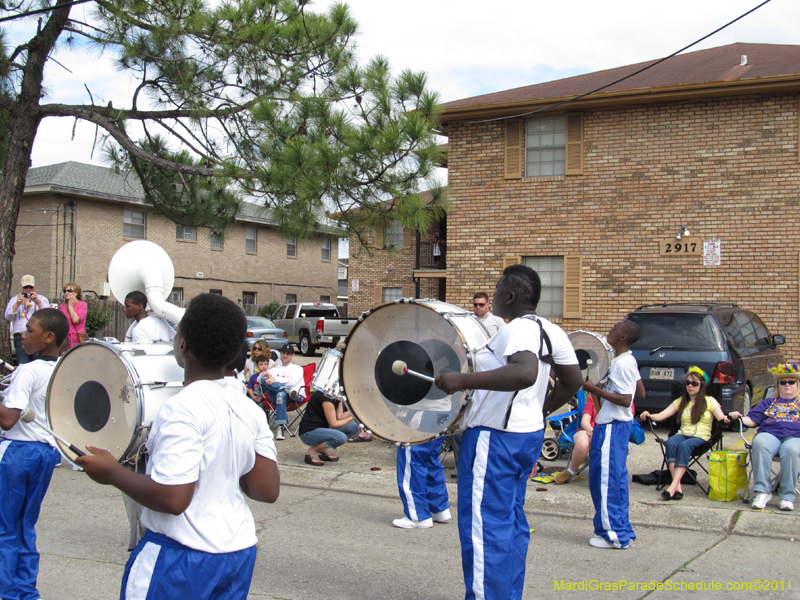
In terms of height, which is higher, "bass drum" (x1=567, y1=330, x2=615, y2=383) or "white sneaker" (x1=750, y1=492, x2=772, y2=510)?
"bass drum" (x1=567, y1=330, x2=615, y2=383)

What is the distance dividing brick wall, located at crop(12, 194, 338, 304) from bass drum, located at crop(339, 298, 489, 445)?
17317 millimetres

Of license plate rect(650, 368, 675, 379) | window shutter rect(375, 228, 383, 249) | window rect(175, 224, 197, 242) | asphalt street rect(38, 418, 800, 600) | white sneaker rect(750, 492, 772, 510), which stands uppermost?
window rect(175, 224, 197, 242)

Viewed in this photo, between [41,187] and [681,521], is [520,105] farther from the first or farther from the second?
[41,187]

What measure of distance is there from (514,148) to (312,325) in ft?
38.7

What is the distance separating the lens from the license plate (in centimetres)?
977

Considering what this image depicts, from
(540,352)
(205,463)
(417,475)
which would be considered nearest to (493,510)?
(540,352)

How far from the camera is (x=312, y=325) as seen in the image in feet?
83.7

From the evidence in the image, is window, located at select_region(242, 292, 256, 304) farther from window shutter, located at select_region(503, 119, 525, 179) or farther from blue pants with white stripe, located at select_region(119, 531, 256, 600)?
blue pants with white stripe, located at select_region(119, 531, 256, 600)

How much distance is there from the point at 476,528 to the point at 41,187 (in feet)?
89.5

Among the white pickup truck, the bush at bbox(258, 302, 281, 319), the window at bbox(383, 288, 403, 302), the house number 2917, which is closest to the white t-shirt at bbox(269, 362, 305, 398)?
the house number 2917

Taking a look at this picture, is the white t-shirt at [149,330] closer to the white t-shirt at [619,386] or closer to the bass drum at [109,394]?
the bass drum at [109,394]

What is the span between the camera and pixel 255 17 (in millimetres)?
11047

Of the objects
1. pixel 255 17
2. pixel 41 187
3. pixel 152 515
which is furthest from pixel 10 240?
pixel 41 187

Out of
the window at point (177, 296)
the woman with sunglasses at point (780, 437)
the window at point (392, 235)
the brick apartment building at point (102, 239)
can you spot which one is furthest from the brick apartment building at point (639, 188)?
the window at point (177, 296)
